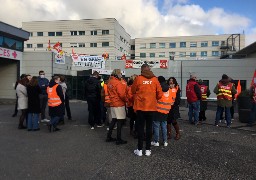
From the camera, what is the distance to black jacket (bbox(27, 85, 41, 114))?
906 centimetres

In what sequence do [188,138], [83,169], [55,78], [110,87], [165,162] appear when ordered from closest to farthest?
[83,169], [165,162], [110,87], [188,138], [55,78]

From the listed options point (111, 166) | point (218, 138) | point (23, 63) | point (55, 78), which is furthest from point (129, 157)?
point (23, 63)

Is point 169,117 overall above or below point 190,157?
above

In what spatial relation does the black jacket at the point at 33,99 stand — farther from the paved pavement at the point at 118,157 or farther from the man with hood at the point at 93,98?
the man with hood at the point at 93,98

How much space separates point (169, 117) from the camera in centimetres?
758

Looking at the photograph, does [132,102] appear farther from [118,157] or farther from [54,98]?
[54,98]

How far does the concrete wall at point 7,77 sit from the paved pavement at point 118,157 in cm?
1702

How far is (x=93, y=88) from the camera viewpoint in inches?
377

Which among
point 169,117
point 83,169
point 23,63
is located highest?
point 23,63

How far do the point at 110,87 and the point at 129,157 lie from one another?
6.46 ft

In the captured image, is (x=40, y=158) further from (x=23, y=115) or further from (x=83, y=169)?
(x=23, y=115)

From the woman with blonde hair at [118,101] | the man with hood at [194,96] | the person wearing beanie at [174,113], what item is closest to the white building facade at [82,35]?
the man with hood at [194,96]

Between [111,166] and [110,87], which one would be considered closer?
[111,166]

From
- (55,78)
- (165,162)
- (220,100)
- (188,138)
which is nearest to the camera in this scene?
(165,162)
